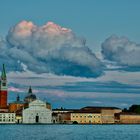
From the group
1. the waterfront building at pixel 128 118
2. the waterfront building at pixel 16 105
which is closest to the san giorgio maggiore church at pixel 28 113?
the waterfront building at pixel 16 105

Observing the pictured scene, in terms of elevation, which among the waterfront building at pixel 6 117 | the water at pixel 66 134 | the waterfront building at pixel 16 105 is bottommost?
the water at pixel 66 134

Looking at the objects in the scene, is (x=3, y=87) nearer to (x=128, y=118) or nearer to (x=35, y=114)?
(x=35, y=114)

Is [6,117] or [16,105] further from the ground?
[16,105]

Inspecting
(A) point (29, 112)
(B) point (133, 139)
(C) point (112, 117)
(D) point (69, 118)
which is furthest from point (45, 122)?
(B) point (133, 139)

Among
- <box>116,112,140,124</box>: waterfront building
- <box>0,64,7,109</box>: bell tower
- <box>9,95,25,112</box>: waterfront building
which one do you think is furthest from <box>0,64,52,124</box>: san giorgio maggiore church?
<box>116,112,140,124</box>: waterfront building

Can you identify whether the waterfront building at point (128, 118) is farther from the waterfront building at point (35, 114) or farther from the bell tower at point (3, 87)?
the bell tower at point (3, 87)

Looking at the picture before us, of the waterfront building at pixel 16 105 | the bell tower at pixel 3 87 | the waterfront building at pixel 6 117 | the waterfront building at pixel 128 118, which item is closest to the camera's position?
the waterfront building at pixel 6 117

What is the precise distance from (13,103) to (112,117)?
1091 inches

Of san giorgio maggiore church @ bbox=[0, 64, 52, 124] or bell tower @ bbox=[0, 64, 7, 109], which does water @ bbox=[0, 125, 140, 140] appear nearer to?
san giorgio maggiore church @ bbox=[0, 64, 52, 124]

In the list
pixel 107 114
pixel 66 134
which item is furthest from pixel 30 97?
pixel 66 134

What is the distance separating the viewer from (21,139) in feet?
179

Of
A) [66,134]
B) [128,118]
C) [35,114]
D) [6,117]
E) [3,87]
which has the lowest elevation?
[66,134]

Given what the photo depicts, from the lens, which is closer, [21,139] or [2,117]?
[21,139]

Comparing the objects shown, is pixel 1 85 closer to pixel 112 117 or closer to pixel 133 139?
pixel 112 117
